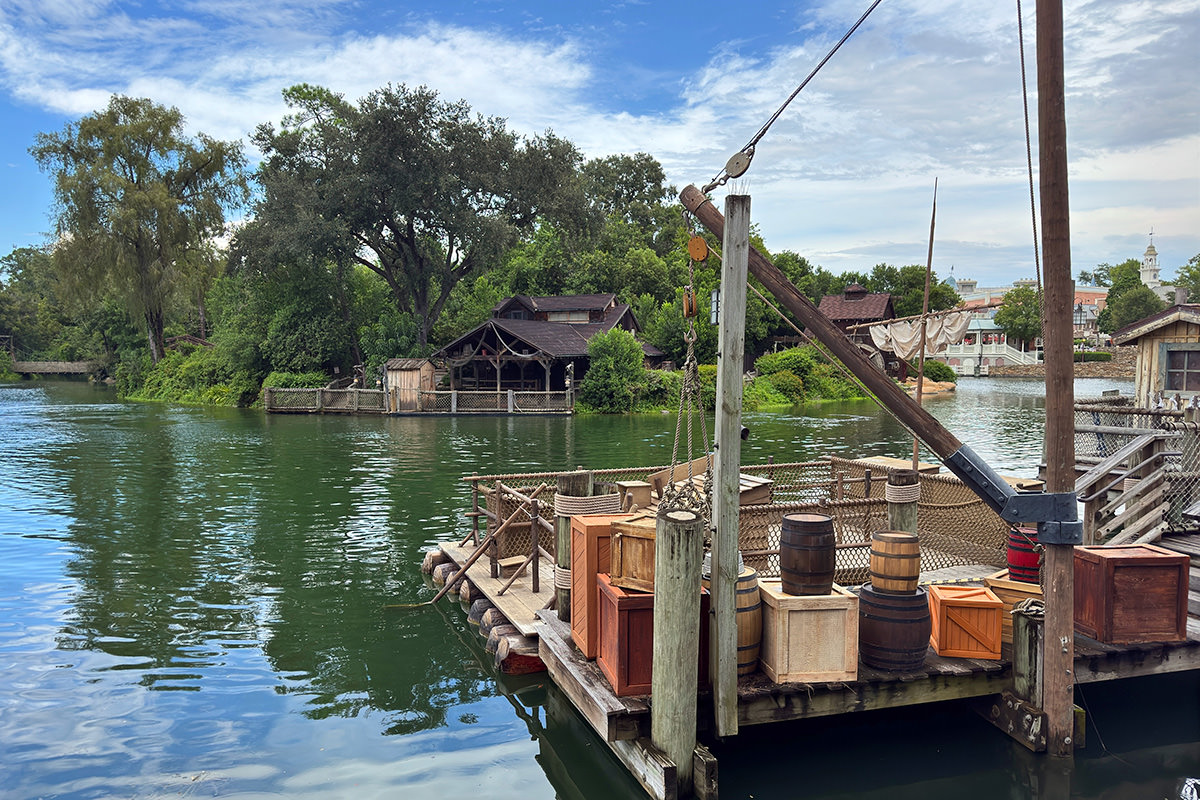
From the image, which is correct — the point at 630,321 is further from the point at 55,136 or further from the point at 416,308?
the point at 55,136

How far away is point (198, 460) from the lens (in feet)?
88.7

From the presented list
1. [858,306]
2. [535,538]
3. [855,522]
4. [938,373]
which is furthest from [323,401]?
[938,373]

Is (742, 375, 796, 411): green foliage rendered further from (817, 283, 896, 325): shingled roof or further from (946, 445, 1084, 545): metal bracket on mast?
(946, 445, 1084, 545): metal bracket on mast

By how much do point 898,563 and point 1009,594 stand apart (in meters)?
1.72

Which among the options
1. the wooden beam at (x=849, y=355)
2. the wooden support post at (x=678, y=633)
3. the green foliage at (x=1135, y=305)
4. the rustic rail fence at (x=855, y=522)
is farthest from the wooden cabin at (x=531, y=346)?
the green foliage at (x=1135, y=305)

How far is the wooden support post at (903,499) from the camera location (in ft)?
30.7

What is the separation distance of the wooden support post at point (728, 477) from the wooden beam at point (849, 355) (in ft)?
1.76

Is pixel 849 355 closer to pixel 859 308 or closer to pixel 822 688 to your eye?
pixel 822 688

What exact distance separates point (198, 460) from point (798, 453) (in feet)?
69.3

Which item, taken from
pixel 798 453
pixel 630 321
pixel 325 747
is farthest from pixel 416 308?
pixel 325 747

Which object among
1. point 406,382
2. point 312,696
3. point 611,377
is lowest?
point 312,696

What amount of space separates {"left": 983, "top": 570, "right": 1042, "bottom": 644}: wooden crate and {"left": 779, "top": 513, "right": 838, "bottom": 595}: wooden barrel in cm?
209

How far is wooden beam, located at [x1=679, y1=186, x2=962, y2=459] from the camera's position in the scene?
7246 mm

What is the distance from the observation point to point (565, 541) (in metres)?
8.88
